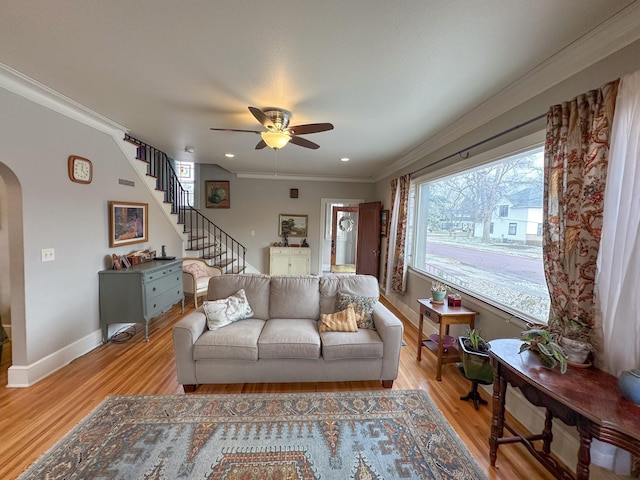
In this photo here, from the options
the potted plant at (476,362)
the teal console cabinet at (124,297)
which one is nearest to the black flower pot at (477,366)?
the potted plant at (476,362)

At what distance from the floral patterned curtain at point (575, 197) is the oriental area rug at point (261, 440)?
1202 millimetres

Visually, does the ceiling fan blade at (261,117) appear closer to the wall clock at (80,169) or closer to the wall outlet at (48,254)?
the wall clock at (80,169)

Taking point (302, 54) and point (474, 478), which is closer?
point (474, 478)

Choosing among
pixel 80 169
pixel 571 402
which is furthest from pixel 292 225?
pixel 571 402

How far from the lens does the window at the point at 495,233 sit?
6.84 feet

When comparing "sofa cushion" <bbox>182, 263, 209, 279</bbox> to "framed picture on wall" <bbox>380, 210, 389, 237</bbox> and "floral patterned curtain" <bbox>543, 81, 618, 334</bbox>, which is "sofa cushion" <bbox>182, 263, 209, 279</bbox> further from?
"floral patterned curtain" <bbox>543, 81, 618, 334</bbox>

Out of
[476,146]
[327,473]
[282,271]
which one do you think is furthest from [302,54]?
[282,271]

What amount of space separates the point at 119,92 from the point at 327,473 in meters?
3.42

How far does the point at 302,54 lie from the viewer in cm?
176

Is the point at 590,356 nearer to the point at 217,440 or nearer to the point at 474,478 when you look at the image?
the point at 474,478

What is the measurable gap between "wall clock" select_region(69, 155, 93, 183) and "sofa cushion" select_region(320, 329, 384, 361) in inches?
121

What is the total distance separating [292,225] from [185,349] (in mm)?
4463

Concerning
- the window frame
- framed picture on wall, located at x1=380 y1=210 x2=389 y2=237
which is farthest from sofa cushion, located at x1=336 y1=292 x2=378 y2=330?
framed picture on wall, located at x1=380 y1=210 x2=389 y2=237

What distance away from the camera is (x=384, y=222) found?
5488 mm
